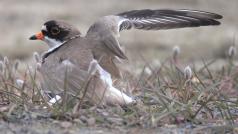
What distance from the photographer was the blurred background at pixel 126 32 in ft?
41.5

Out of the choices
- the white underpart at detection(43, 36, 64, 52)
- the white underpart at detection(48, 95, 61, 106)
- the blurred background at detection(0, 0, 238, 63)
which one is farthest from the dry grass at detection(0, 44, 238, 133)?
the blurred background at detection(0, 0, 238, 63)

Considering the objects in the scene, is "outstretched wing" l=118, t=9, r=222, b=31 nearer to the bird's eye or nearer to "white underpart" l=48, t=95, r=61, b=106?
the bird's eye

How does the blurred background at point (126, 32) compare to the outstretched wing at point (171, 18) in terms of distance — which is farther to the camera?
the blurred background at point (126, 32)

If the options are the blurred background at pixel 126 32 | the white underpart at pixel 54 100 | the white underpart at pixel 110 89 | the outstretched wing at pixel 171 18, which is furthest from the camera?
the blurred background at pixel 126 32

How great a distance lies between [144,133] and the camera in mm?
4555

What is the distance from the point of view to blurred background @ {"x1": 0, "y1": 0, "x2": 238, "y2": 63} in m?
12.7

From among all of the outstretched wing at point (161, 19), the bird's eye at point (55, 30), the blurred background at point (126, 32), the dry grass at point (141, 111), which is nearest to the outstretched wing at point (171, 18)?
the outstretched wing at point (161, 19)

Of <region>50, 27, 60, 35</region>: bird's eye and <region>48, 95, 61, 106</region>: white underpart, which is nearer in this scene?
<region>48, 95, 61, 106</region>: white underpart

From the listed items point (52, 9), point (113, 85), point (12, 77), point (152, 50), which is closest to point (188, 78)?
point (113, 85)

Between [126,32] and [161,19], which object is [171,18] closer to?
[161,19]

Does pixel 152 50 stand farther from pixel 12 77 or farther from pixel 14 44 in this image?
pixel 12 77

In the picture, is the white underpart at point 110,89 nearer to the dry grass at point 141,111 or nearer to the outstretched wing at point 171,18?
the dry grass at point 141,111

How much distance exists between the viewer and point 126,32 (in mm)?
13844

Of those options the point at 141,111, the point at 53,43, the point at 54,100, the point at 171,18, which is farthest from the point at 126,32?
the point at 141,111
